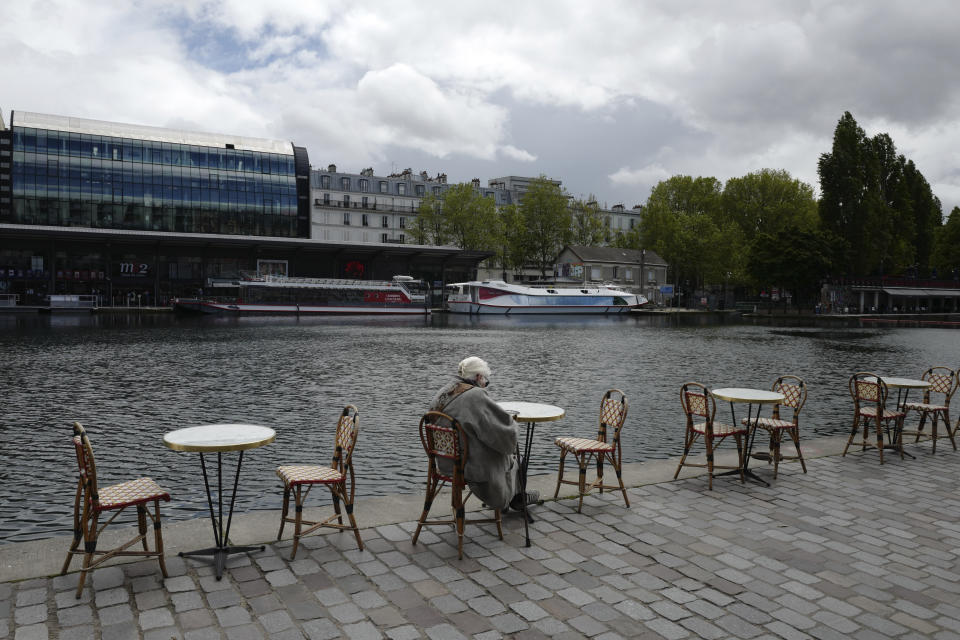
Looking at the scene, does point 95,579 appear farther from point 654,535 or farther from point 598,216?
point 598,216

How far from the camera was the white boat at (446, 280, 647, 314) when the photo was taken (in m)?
65.3

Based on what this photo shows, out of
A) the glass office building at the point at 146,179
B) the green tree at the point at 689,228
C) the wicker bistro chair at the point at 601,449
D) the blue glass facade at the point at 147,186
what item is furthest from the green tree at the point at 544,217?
the wicker bistro chair at the point at 601,449

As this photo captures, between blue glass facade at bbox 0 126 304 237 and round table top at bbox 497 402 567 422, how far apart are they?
68986mm

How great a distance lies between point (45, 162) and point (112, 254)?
33.4ft

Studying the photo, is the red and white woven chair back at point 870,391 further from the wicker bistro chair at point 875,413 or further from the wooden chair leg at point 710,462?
the wooden chair leg at point 710,462

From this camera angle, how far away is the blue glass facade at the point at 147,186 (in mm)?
62594

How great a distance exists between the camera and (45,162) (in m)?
62.8

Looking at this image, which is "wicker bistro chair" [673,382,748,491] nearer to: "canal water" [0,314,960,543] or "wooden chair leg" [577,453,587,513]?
"wooden chair leg" [577,453,587,513]

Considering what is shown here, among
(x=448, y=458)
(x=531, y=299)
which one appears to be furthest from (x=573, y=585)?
(x=531, y=299)

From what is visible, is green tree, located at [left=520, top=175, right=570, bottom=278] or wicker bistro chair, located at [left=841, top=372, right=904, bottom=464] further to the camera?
green tree, located at [left=520, top=175, right=570, bottom=278]

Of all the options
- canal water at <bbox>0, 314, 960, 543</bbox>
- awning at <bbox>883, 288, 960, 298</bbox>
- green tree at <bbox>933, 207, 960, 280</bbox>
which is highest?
green tree at <bbox>933, 207, 960, 280</bbox>

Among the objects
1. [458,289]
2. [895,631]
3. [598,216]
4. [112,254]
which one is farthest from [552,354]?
[598,216]

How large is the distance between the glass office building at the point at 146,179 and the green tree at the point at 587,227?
3728 centimetres

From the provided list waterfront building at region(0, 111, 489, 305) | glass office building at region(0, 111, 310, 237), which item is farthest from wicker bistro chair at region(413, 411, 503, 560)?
glass office building at region(0, 111, 310, 237)
